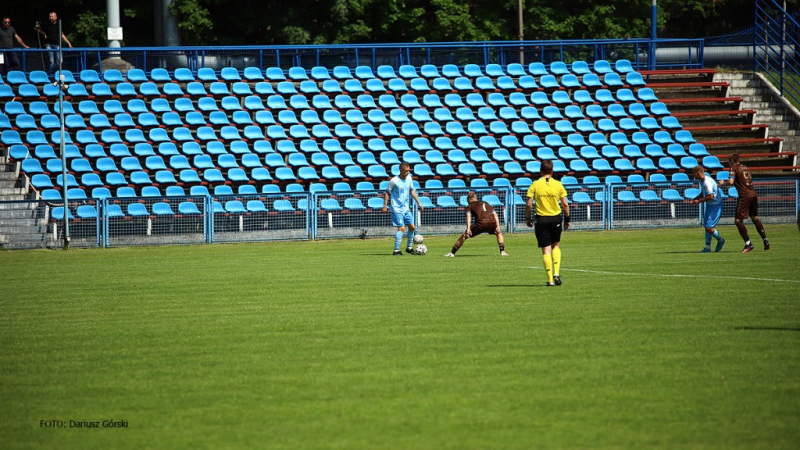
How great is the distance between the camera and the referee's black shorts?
1383cm

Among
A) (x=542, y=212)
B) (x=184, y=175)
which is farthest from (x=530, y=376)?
(x=184, y=175)

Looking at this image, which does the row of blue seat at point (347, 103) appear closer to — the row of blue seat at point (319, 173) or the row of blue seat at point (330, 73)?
the row of blue seat at point (330, 73)

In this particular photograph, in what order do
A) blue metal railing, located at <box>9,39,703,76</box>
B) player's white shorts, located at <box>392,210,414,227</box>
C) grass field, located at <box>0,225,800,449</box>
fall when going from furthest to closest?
blue metal railing, located at <box>9,39,703,76</box>
player's white shorts, located at <box>392,210,414,227</box>
grass field, located at <box>0,225,800,449</box>

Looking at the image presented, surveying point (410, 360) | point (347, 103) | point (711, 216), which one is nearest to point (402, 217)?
point (711, 216)

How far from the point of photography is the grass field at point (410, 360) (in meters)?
6.23

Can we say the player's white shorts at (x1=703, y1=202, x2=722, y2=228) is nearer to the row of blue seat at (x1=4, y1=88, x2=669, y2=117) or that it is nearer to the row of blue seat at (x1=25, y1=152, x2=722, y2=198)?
the row of blue seat at (x1=25, y1=152, x2=722, y2=198)

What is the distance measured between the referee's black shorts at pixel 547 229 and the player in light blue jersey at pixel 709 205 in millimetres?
6998

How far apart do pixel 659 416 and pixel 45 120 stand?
26.0 m

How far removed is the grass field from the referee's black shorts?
82 cm

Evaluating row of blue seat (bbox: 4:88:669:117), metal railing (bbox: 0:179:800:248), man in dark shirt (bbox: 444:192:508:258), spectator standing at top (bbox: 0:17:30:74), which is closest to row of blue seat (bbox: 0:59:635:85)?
spectator standing at top (bbox: 0:17:30:74)

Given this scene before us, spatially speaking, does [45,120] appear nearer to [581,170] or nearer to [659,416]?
[581,170]

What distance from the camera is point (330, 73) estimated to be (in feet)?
108

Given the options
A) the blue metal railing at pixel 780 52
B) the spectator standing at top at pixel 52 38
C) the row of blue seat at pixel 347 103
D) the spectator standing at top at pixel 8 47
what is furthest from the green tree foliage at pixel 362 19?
the row of blue seat at pixel 347 103

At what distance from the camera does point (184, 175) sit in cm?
2755
